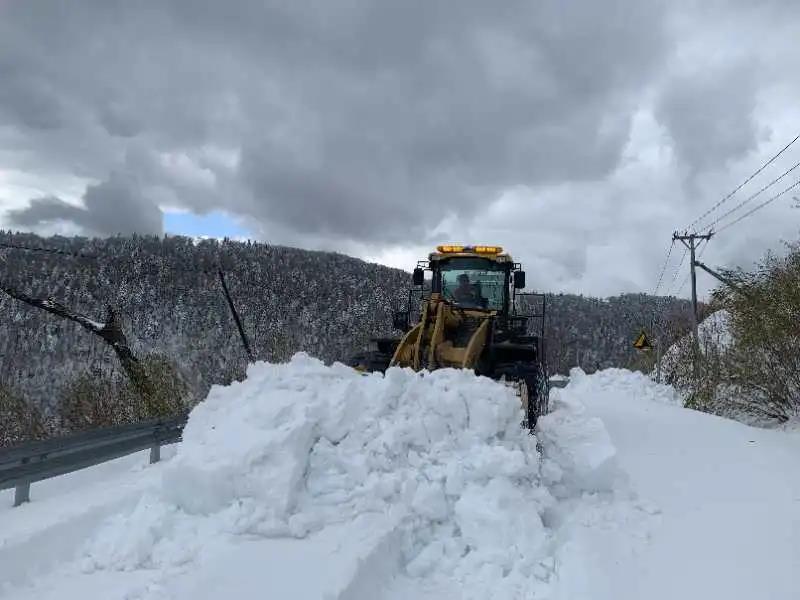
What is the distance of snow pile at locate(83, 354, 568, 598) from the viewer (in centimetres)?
498

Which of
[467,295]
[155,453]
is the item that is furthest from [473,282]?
[155,453]

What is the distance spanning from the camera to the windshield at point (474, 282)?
39.6 feet

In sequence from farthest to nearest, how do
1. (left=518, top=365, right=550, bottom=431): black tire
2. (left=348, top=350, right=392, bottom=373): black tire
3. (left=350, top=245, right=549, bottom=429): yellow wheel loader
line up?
(left=348, top=350, right=392, bottom=373): black tire < (left=350, top=245, right=549, bottom=429): yellow wheel loader < (left=518, top=365, right=550, bottom=431): black tire

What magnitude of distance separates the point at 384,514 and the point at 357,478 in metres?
0.50

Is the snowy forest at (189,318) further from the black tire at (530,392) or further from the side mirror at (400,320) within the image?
→ the black tire at (530,392)

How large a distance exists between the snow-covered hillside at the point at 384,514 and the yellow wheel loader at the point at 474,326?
1.98m

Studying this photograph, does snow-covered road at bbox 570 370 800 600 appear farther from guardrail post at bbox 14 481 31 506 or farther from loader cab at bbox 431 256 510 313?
guardrail post at bbox 14 481 31 506

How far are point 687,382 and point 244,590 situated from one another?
23221 mm

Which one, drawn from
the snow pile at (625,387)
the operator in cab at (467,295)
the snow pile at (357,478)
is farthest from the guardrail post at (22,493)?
the snow pile at (625,387)

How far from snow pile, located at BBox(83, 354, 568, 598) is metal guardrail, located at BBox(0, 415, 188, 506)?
4.77 ft

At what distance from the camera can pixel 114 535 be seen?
197 inches

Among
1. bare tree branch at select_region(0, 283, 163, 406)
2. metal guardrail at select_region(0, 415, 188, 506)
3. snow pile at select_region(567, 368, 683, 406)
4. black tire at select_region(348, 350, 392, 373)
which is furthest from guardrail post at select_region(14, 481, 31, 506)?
snow pile at select_region(567, 368, 683, 406)

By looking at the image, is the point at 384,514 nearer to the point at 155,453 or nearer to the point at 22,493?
the point at 22,493

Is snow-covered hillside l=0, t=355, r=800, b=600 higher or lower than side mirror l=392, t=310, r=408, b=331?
lower
